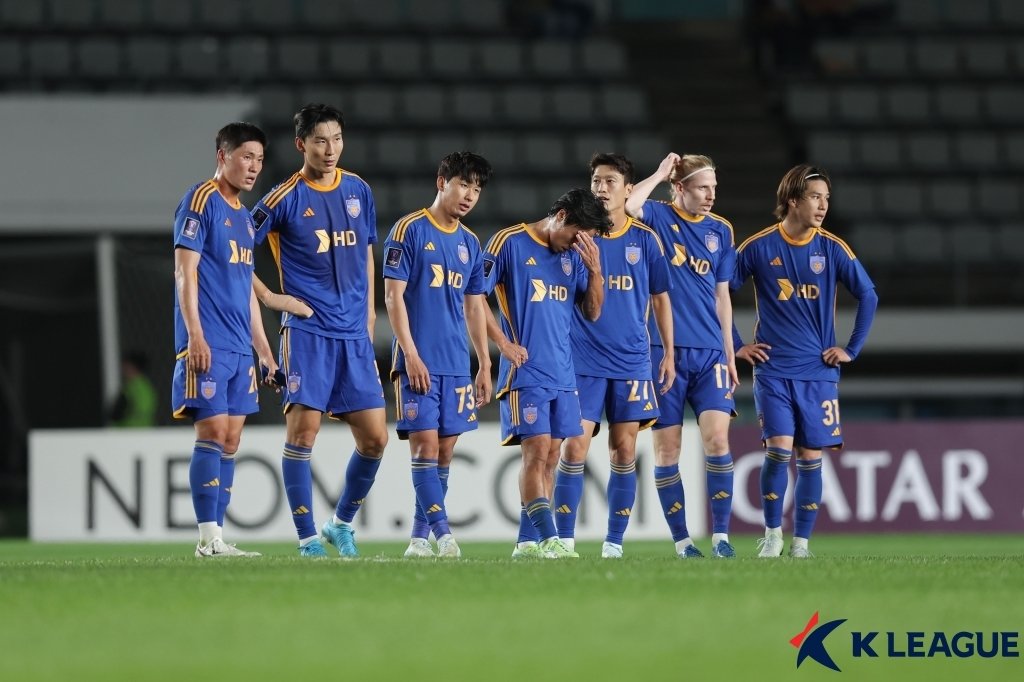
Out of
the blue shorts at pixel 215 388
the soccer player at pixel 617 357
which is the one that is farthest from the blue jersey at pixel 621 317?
the blue shorts at pixel 215 388

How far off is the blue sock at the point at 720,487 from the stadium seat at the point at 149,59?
10167 mm

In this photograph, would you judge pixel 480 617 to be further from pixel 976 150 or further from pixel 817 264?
pixel 976 150

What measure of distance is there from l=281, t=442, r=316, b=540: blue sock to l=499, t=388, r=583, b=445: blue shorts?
0.92 meters

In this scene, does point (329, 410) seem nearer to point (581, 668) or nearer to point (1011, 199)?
point (581, 668)

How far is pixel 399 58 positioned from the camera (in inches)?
717

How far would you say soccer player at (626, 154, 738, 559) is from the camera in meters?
7.98

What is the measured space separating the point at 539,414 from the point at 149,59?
1071 cm

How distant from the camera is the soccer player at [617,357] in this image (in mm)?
7637

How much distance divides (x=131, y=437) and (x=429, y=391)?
5.35m

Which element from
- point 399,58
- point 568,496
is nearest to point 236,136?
point 568,496

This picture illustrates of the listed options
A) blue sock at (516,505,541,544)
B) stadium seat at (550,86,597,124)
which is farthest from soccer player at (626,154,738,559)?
stadium seat at (550,86,597,124)

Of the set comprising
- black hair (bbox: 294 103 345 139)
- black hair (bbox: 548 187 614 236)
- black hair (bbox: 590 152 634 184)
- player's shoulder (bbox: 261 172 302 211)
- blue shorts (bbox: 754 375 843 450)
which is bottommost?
blue shorts (bbox: 754 375 843 450)

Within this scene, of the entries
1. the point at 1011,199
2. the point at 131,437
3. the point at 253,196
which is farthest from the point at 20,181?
the point at 1011,199

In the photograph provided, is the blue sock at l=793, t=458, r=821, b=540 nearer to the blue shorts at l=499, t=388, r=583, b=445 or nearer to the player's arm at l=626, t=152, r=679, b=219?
the blue shorts at l=499, t=388, r=583, b=445
